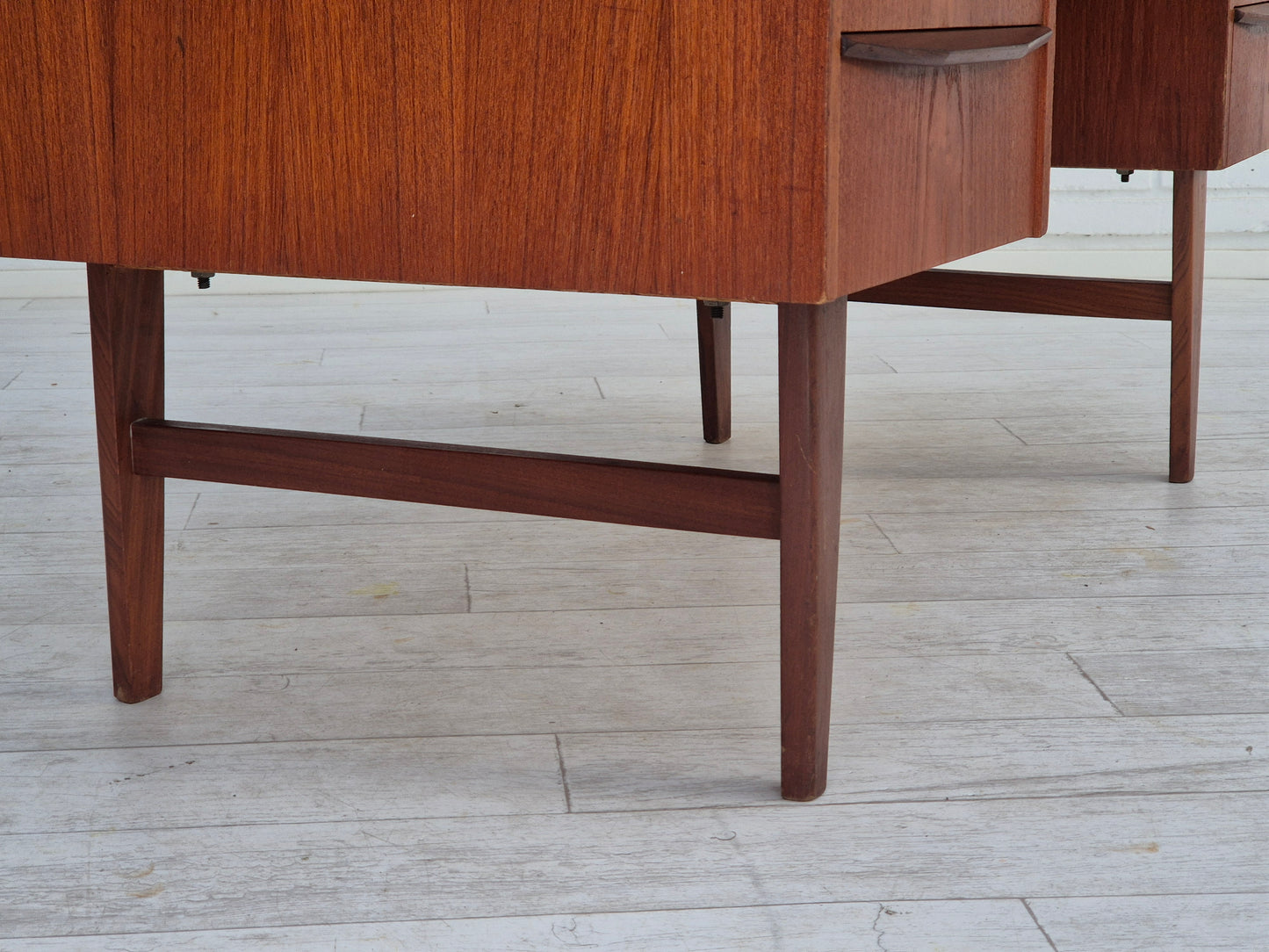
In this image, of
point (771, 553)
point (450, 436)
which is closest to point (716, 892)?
point (771, 553)

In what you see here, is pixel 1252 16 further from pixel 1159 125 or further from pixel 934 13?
pixel 934 13

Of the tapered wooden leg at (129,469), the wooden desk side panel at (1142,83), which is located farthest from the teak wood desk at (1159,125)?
the tapered wooden leg at (129,469)

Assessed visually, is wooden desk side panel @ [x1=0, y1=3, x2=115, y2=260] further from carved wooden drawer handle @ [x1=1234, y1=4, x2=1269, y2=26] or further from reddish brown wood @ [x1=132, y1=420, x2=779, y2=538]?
carved wooden drawer handle @ [x1=1234, y1=4, x2=1269, y2=26]

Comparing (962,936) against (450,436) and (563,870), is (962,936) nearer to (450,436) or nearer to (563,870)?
(563,870)

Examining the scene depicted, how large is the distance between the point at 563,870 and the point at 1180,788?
0.42 metres

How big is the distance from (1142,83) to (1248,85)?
131mm

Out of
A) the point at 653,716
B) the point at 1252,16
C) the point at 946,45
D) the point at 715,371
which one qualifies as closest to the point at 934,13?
the point at 946,45

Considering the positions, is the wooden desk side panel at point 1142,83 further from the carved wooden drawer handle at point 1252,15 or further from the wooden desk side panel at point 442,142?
the wooden desk side panel at point 442,142

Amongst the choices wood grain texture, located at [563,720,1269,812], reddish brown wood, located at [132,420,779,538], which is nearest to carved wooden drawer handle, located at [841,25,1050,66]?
reddish brown wood, located at [132,420,779,538]

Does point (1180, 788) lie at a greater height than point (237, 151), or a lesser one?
lesser

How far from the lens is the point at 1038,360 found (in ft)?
7.75

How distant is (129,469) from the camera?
1054mm

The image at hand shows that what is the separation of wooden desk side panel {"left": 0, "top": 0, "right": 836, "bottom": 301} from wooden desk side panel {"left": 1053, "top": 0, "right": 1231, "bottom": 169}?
36.5 inches

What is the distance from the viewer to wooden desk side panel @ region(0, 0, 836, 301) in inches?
29.3
